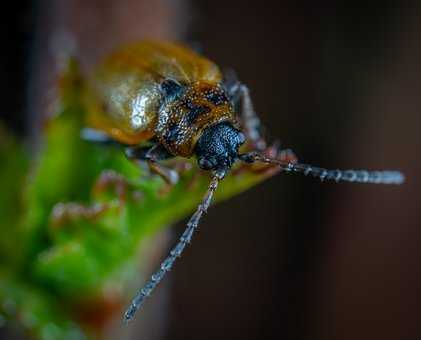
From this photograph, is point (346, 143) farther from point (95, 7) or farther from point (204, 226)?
point (95, 7)

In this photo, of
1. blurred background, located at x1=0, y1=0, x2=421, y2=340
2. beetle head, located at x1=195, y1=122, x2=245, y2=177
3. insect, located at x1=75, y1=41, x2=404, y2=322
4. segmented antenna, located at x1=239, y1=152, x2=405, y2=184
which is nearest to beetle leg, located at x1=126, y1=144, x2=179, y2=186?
insect, located at x1=75, y1=41, x2=404, y2=322

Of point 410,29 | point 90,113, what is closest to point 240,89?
point 90,113

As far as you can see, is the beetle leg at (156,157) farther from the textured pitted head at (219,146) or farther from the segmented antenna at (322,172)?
the segmented antenna at (322,172)

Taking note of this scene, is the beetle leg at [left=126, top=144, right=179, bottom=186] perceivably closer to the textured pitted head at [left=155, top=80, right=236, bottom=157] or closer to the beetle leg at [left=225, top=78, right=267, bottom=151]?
the textured pitted head at [left=155, top=80, right=236, bottom=157]

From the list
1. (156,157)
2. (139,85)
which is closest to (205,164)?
(156,157)

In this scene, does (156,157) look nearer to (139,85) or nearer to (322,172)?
(139,85)

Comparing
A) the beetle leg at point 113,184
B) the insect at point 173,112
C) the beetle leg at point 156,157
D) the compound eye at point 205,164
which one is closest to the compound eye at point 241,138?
the insect at point 173,112
